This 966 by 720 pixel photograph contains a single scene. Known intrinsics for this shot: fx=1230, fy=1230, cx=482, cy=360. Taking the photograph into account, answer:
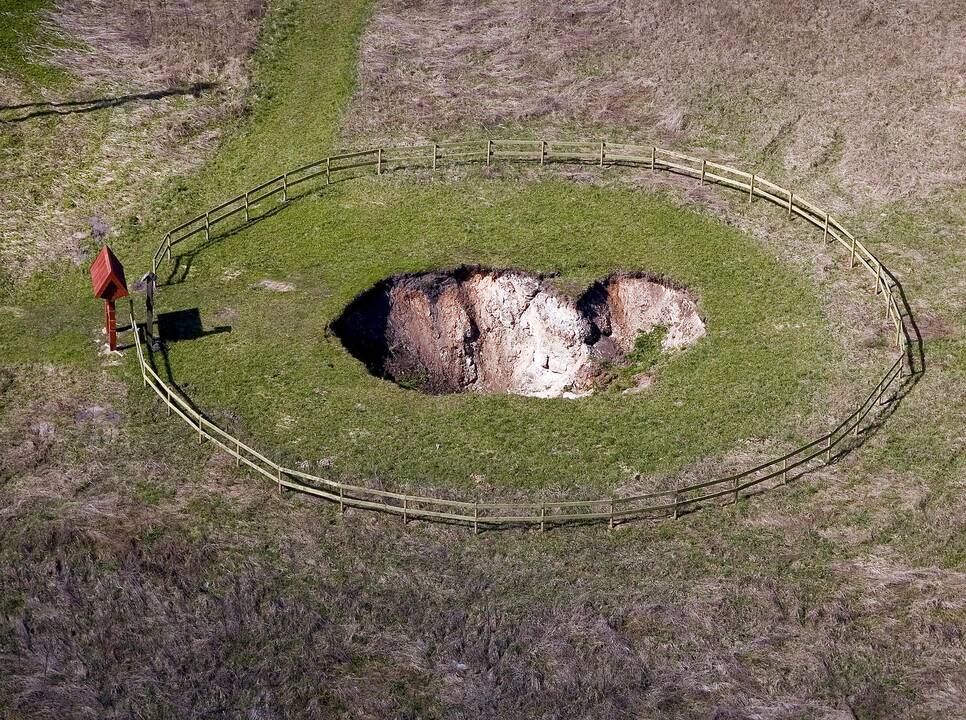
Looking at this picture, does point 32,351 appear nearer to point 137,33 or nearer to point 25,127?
point 25,127

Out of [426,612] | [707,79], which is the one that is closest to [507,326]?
[426,612]

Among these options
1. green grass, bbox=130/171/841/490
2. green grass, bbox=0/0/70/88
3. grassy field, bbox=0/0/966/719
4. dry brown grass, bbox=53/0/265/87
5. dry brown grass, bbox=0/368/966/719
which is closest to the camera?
dry brown grass, bbox=0/368/966/719

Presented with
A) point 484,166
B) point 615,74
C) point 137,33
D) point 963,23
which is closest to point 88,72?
point 137,33

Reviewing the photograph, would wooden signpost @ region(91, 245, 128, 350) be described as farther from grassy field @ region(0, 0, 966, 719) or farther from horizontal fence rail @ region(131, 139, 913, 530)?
grassy field @ region(0, 0, 966, 719)

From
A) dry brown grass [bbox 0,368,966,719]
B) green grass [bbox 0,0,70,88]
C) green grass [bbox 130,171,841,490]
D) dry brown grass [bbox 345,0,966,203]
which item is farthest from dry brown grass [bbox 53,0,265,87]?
dry brown grass [bbox 0,368,966,719]

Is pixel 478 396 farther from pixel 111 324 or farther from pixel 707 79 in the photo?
pixel 707 79

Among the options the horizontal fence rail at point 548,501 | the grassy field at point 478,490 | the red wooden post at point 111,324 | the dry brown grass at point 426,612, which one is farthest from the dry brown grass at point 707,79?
the dry brown grass at point 426,612
